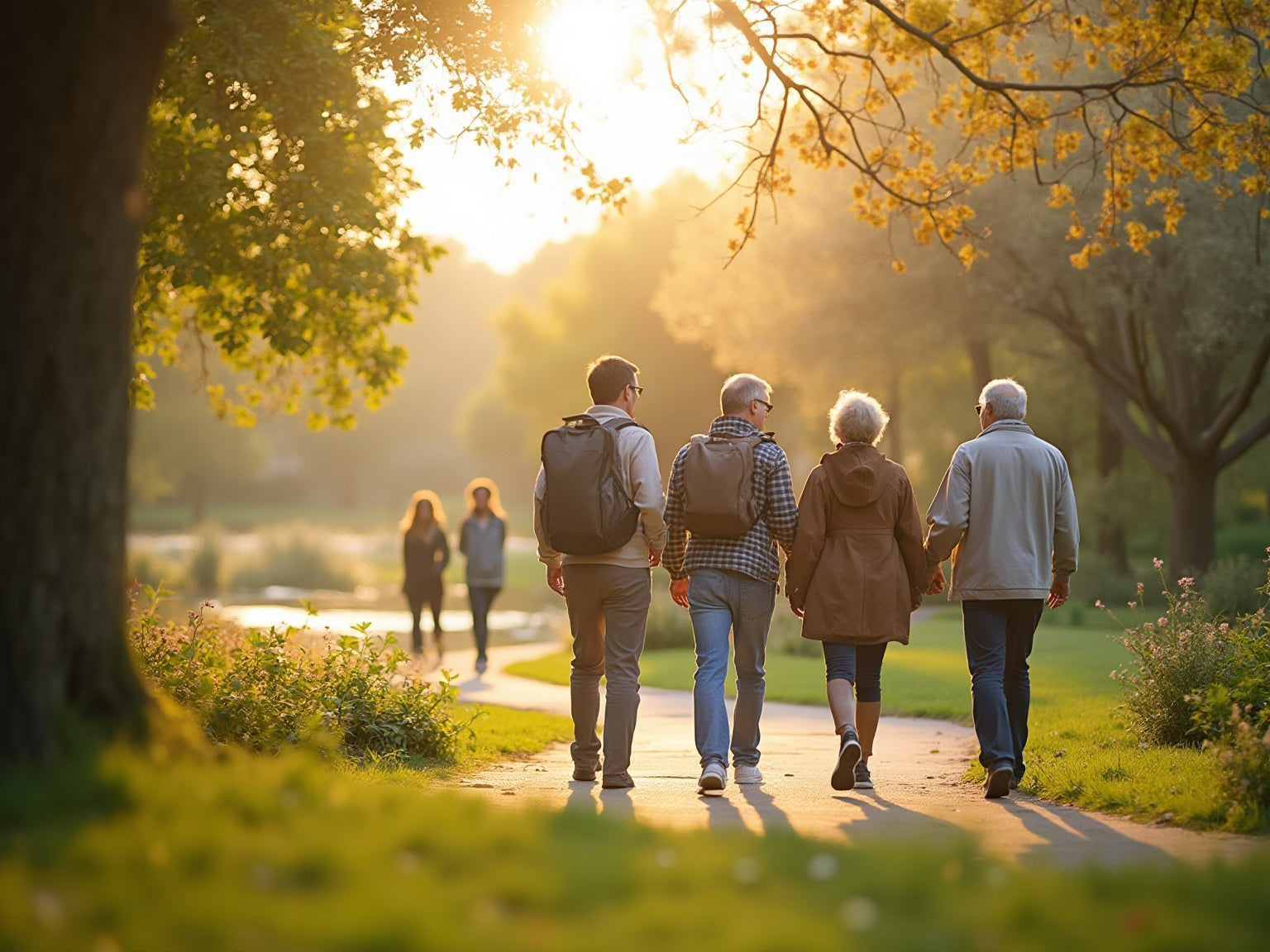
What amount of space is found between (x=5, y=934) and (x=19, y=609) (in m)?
1.52

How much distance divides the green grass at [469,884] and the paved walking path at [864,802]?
3.21ft

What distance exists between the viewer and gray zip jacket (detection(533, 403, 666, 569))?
7.62 meters

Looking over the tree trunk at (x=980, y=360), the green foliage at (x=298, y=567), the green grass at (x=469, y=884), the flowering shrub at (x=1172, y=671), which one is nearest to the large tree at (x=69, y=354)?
the green grass at (x=469, y=884)

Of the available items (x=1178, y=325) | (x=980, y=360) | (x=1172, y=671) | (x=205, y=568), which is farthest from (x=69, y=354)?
(x=205, y=568)

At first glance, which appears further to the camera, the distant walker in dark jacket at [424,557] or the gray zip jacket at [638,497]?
the distant walker in dark jacket at [424,557]

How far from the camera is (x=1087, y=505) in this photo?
3023cm

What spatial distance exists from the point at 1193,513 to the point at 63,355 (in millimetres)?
21548

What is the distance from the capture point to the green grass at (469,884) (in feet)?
10.9

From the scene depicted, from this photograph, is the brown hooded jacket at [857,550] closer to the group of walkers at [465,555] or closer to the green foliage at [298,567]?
the group of walkers at [465,555]

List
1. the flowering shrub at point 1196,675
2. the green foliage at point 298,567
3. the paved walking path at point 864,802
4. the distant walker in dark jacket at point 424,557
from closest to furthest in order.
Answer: the paved walking path at point 864,802 < the flowering shrub at point 1196,675 < the distant walker in dark jacket at point 424,557 < the green foliage at point 298,567

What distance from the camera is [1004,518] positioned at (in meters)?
7.77

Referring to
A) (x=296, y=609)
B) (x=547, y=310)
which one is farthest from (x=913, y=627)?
(x=547, y=310)

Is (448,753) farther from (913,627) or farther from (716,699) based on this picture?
(913,627)

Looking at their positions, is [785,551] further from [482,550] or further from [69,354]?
[482,550]
